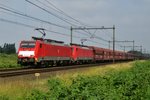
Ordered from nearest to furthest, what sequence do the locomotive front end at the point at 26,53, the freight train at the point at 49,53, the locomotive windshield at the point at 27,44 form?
the locomotive front end at the point at 26,53, the freight train at the point at 49,53, the locomotive windshield at the point at 27,44

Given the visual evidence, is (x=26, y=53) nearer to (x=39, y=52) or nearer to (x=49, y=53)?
(x=39, y=52)

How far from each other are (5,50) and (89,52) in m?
55.2

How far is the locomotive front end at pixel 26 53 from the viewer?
45.9 m

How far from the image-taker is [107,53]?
92.5m

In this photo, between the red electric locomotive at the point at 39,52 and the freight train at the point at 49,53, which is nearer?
the red electric locomotive at the point at 39,52

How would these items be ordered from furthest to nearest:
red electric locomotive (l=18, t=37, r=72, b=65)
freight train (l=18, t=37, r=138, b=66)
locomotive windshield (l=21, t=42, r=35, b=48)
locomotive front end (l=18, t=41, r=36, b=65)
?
1. locomotive windshield (l=21, t=42, r=35, b=48)
2. freight train (l=18, t=37, r=138, b=66)
3. red electric locomotive (l=18, t=37, r=72, b=65)
4. locomotive front end (l=18, t=41, r=36, b=65)

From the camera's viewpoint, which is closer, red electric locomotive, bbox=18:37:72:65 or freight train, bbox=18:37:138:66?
red electric locomotive, bbox=18:37:72:65

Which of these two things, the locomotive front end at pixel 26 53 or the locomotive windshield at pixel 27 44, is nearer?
the locomotive front end at pixel 26 53

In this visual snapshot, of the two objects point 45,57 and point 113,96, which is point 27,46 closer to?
point 45,57

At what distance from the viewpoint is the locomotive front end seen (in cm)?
4594

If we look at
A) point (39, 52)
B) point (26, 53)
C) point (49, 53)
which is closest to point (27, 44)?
point (26, 53)

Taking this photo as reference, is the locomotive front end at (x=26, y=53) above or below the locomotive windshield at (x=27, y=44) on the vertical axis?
below

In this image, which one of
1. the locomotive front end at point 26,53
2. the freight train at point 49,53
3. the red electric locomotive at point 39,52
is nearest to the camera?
the locomotive front end at point 26,53

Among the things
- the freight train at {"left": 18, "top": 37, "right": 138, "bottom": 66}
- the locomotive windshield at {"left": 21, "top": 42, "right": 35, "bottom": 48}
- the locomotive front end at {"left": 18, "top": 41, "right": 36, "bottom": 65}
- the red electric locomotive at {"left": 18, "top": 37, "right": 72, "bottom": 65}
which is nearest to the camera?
the locomotive front end at {"left": 18, "top": 41, "right": 36, "bottom": 65}
